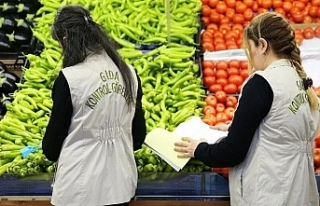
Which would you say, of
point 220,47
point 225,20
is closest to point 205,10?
point 225,20

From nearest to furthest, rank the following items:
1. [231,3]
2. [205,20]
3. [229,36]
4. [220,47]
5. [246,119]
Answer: [246,119], [220,47], [229,36], [205,20], [231,3]

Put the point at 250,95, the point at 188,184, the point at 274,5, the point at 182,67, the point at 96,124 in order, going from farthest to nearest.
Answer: the point at 274,5 < the point at 182,67 < the point at 188,184 < the point at 96,124 < the point at 250,95

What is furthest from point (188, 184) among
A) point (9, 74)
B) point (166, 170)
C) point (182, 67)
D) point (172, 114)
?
point (9, 74)

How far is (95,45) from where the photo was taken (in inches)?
107

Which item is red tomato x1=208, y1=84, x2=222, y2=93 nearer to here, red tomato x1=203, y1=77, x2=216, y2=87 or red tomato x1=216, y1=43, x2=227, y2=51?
red tomato x1=203, y1=77, x2=216, y2=87

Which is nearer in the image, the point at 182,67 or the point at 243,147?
the point at 243,147

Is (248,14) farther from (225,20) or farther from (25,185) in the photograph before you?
(25,185)

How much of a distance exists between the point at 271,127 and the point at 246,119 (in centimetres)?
12

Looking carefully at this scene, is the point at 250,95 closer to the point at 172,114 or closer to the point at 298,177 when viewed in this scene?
the point at 298,177

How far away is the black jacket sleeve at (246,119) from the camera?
2.49 meters

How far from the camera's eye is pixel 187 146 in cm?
296

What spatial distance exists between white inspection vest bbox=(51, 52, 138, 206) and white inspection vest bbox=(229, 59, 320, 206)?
1.93 ft

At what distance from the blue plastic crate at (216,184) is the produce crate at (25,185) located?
2.91 feet

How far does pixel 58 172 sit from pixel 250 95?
97 cm
